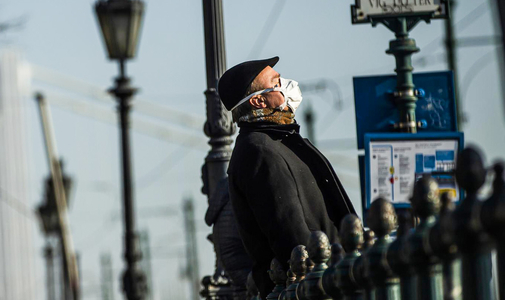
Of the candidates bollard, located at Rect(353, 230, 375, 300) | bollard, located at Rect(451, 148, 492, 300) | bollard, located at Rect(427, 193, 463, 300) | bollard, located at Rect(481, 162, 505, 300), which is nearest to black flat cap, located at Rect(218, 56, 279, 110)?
bollard, located at Rect(353, 230, 375, 300)

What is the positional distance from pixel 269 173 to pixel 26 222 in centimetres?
5693

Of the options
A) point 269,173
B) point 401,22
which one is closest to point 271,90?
point 269,173

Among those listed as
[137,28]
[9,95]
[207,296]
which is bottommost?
[207,296]

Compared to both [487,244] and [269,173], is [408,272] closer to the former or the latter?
[487,244]

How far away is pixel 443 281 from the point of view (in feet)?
8.79

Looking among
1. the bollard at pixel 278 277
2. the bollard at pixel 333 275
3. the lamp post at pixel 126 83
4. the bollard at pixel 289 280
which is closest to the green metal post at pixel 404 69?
the bollard at pixel 278 277

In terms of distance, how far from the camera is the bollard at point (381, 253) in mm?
3094

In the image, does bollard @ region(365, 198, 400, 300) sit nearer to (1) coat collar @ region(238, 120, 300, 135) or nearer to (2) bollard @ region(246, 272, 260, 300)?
(1) coat collar @ region(238, 120, 300, 135)

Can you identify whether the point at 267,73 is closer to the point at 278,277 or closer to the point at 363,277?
the point at 278,277

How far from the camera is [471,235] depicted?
242cm

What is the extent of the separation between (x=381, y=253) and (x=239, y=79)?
309 centimetres

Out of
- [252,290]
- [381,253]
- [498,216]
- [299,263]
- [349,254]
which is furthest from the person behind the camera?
[252,290]

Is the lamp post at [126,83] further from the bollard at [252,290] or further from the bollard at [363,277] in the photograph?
the bollard at [363,277]

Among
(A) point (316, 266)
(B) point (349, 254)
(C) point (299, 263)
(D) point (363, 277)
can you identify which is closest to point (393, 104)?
(C) point (299, 263)
